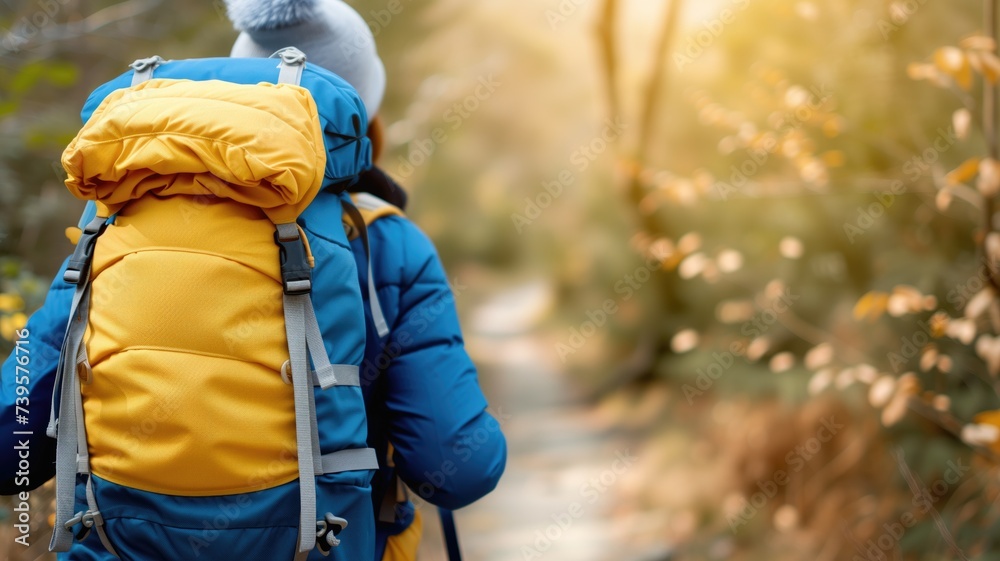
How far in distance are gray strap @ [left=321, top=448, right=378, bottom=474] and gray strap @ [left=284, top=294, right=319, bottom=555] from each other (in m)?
0.04

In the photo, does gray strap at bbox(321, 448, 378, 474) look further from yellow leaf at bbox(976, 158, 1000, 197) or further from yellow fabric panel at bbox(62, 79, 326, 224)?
yellow leaf at bbox(976, 158, 1000, 197)

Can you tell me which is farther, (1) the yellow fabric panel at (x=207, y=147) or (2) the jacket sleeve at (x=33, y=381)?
(2) the jacket sleeve at (x=33, y=381)

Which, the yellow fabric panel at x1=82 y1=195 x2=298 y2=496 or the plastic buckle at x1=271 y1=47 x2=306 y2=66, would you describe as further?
the plastic buckle at x1=271 y1=47 x2=306 y2=66

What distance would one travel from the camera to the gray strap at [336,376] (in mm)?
1162

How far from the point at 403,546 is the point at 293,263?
0.64 m

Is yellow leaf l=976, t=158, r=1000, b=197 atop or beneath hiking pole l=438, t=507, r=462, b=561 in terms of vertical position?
atop

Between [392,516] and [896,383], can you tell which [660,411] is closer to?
[896,383]

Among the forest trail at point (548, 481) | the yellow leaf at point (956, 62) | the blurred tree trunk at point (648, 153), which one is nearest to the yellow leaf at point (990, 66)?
the yellow leaf at point (956, 62)

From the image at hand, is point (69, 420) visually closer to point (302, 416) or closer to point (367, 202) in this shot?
point (302, 416)

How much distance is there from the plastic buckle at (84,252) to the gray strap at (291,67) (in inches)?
12.9

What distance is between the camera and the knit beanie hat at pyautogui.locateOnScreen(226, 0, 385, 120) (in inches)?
57.6

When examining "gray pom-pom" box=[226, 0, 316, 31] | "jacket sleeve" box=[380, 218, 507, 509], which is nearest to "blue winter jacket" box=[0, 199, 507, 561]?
"jacket sleeve" box=[380, 218, 507, 509]

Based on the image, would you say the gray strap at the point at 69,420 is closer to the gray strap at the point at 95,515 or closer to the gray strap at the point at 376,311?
the gray strap at the point at 95,515

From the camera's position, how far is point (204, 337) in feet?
3.68
